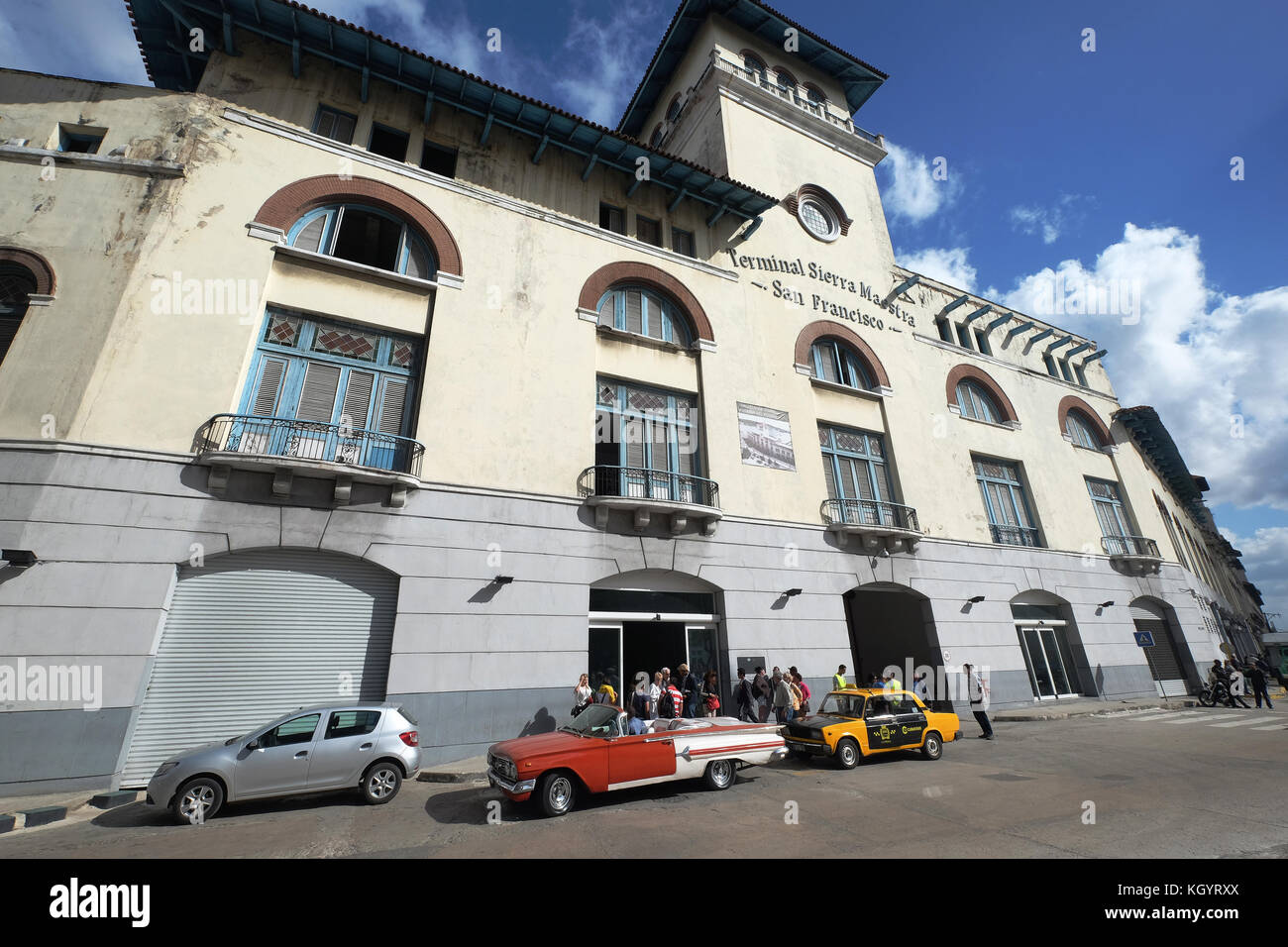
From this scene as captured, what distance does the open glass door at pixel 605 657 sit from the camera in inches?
513

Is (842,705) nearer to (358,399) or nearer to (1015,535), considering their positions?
(358,399)

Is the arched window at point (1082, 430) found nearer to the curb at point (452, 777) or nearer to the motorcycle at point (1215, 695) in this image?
the motorcycle at point (1215, 695)

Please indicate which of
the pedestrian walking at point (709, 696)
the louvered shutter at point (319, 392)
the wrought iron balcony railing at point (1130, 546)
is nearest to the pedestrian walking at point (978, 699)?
the pedestrian walking at point (709, 696)

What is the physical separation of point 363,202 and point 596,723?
1428 centimetres

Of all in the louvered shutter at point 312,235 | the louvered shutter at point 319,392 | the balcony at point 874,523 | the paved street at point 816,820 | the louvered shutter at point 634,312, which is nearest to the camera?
the paved street at point 816,820

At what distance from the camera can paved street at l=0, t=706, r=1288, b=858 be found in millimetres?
6250

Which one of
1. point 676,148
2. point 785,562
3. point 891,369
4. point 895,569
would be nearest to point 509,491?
point 785,562

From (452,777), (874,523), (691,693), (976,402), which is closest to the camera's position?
(452,777)

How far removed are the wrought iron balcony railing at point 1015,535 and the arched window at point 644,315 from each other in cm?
1444

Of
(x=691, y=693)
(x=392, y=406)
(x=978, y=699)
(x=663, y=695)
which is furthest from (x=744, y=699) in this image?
(x=392, y=406)

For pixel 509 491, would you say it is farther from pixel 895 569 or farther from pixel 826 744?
pixel 895 569

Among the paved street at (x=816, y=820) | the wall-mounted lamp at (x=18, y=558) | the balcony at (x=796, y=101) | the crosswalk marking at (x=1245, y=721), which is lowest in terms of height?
the paved street at (x=816, y=820)

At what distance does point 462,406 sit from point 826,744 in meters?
11.2

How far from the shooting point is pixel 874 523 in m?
17.9
